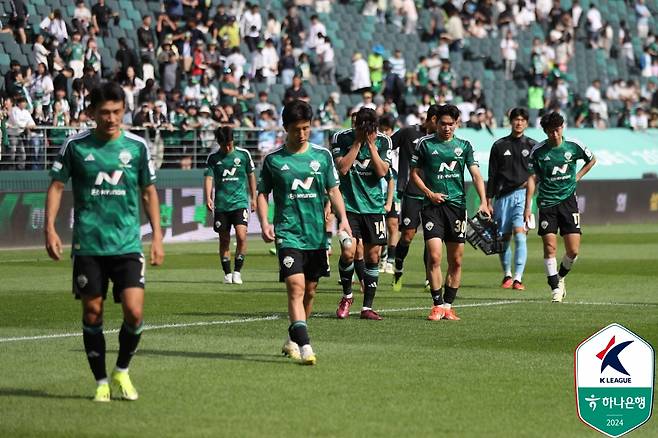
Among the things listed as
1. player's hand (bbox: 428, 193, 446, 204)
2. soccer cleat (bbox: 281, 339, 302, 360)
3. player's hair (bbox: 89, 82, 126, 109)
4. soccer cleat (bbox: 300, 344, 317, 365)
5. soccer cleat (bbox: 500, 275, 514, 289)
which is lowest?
soccer cleat (bbox: 500, 275, 514, 289)

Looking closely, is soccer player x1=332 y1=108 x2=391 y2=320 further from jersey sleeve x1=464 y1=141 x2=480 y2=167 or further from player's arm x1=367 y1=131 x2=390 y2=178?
jersey sleeve x1=464 y1=141 x2=480 y2=167

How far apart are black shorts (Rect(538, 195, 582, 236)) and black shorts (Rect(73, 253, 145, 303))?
28.5 ft

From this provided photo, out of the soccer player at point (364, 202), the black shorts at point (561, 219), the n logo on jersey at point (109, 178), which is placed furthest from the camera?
the black shorts at point (561, 219)

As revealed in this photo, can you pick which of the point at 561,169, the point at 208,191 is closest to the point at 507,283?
the point at 561,169

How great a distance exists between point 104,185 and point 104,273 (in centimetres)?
62

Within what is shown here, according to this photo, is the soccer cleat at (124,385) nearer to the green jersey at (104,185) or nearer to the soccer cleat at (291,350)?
the green jersey at (104,185)

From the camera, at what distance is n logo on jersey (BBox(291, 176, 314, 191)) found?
12.2 m

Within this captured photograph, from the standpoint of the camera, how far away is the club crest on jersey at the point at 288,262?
1198 cm

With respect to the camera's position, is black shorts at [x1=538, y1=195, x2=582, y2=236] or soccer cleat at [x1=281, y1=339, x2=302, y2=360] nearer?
soccer cleat at [x1=281, y1=339, x2=302, y2=360]

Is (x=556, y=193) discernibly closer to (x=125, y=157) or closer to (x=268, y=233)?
A: (x=268, y=233)

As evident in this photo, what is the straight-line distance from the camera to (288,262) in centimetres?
1199

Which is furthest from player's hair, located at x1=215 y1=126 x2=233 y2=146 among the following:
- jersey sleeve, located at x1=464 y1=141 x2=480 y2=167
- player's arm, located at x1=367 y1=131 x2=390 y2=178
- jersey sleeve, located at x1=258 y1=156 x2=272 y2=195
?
jersey sleeve, located at x1=258 y1=156 x2=272 y2=195

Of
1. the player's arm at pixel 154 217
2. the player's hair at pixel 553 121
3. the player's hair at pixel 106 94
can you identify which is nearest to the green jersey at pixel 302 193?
the player's arm at pixel 154 217

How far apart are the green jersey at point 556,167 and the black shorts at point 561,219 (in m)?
0.07
